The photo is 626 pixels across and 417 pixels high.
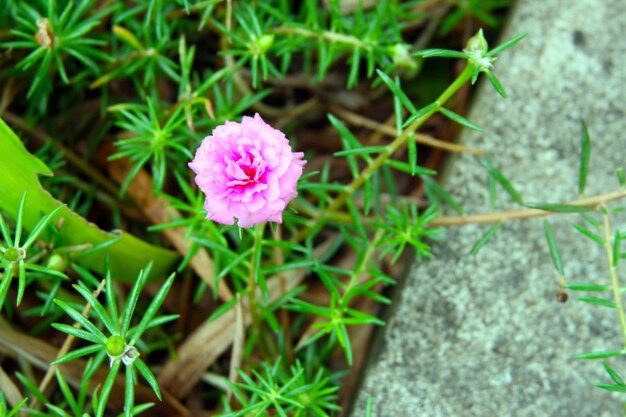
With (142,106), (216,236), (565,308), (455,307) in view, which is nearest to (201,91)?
(142,106)

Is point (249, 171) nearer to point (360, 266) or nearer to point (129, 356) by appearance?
point (129, 356)

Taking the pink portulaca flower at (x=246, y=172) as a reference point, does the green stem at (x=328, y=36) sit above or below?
above

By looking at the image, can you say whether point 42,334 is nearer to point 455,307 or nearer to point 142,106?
point 142,106

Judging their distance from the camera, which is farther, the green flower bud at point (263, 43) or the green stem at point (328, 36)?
the green stem at point (328, 36)

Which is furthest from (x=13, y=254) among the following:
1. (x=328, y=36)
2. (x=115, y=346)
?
(x=328, y=36)

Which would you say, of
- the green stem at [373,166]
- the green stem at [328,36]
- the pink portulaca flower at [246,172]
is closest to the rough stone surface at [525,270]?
the green stem at [373,166]

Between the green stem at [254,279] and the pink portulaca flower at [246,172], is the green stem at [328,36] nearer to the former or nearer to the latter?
the green stem at [254,279]
